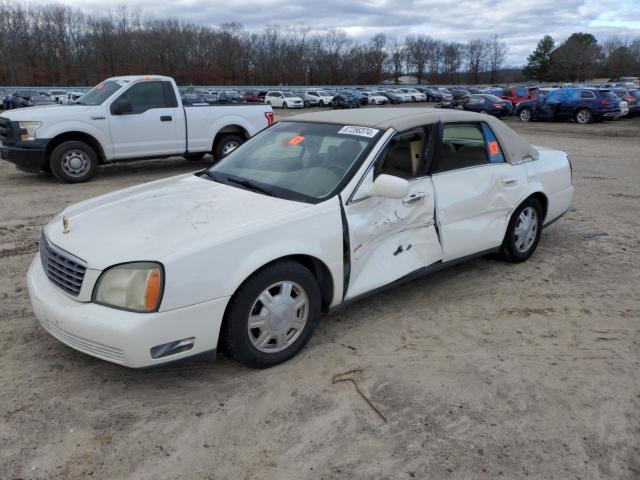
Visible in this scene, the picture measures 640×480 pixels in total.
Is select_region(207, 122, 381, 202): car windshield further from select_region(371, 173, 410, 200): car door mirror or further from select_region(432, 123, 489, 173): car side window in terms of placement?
select_region(432, 123, 489, 173): car side window

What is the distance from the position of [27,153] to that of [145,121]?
2.04 m

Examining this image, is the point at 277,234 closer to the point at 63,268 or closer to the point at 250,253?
the point at 250,253

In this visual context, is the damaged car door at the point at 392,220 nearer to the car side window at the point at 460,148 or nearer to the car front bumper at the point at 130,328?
the car side window at the point at 460,148

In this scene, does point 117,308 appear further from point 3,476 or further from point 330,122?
point 330,122

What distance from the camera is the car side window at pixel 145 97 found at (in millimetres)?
9672

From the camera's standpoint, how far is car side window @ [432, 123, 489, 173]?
4297 mm

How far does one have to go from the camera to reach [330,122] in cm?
427

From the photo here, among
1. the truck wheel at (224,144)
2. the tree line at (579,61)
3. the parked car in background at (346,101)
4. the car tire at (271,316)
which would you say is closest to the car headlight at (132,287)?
the car tire at (271,316)

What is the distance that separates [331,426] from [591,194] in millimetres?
7555

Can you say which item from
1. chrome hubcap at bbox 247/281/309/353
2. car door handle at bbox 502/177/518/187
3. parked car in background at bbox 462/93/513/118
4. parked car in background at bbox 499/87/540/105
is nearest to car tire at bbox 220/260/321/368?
chrome hubcap at bbox 247/281/309/353

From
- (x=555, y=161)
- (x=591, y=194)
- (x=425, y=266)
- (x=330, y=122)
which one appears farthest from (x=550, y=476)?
(x=591, y=194)

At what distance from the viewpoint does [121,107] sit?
9.41 meters

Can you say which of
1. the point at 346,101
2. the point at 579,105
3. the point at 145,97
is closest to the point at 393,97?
the point at 346,101

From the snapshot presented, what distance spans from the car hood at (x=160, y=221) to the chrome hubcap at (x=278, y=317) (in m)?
0.43
